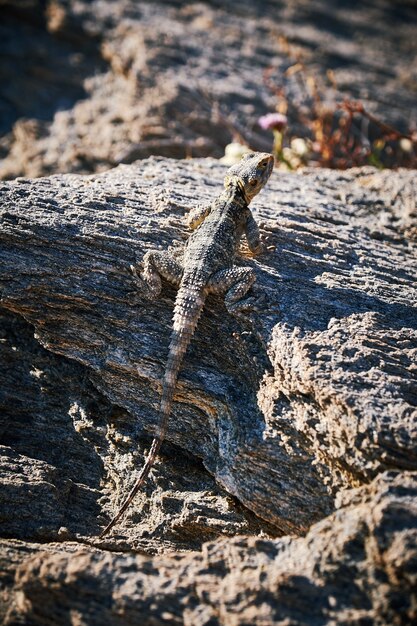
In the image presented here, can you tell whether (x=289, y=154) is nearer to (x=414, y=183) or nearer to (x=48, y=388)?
(x=414, y=183)

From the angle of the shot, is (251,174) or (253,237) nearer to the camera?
(253,237)

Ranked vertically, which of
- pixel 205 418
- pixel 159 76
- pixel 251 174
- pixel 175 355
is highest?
pixel 159 76

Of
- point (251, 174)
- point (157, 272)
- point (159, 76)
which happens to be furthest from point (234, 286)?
point (159, 76)

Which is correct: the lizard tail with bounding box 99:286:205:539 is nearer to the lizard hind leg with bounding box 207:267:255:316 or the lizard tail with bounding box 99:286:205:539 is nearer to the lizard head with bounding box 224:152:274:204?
the lizard hind leg with bounding box 207:267:255:316

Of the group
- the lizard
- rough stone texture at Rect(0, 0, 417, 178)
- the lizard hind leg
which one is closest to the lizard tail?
the lizard

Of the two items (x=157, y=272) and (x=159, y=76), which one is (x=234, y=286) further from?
(x=159, y=76)

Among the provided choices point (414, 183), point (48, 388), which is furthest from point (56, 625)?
point (414, 183)
